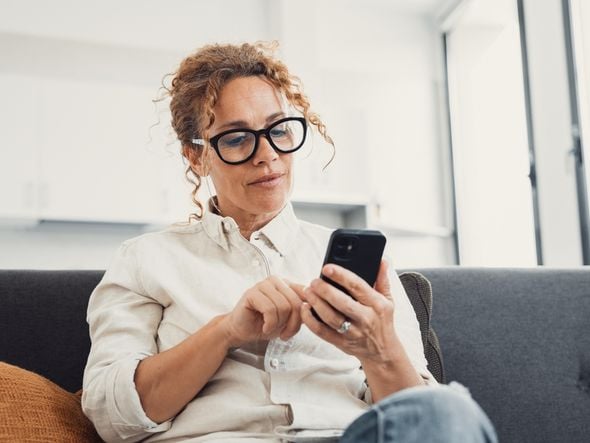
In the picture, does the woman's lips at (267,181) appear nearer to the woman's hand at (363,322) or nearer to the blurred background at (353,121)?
→ the woman's hand at (363,322)

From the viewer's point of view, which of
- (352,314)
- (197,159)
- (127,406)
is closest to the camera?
(352,314)

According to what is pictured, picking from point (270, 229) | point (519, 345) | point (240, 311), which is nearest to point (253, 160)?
point (270, 229)

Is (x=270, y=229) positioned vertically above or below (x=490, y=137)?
below

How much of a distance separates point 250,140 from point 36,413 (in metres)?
0.59

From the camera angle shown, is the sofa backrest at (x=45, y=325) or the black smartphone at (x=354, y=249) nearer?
the black smartphone at (x=354, y=249)

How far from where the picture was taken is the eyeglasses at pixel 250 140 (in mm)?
1266

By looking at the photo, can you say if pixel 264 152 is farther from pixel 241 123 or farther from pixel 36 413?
pixel 36 413

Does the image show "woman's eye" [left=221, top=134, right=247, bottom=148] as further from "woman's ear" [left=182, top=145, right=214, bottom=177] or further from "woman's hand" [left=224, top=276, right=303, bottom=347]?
"woman's hand" [left=224, top=276, right=303, bottom=347]

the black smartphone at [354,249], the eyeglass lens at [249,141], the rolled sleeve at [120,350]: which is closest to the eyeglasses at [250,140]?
the eyeglass lens at [249,141]

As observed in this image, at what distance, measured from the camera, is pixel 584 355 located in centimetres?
165

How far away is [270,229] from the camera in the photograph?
1.29 m

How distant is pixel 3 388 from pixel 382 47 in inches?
173

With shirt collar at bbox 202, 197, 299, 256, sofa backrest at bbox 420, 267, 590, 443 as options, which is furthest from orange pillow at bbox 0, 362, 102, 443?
sofa backrest at bbox 420, 267, 590, 443

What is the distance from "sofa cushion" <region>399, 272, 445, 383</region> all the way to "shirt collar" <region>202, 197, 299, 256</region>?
308 mm
